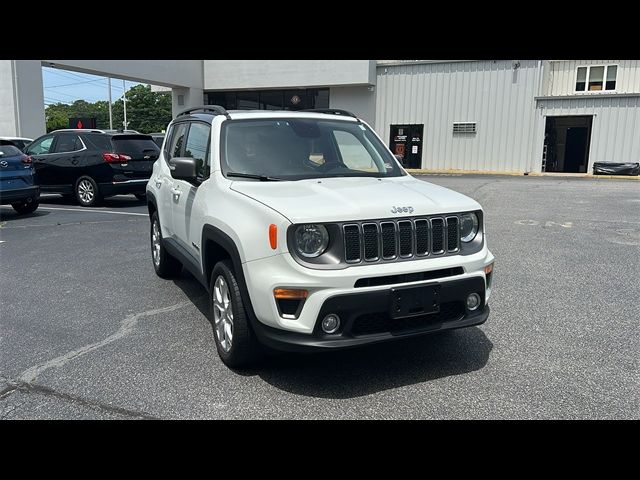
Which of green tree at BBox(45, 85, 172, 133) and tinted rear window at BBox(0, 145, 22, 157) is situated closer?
tinted rear window at BBox(0, 145, 22, 157)

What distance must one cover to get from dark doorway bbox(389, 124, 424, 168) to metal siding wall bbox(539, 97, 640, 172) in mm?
6316

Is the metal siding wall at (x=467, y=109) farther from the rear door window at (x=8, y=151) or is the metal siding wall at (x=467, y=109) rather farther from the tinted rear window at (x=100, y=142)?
the rear door window at (x=8, y=151)

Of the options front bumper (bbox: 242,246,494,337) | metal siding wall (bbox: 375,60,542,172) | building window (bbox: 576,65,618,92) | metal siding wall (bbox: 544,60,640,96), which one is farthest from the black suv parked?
building window (bbox: 576,65,618,92)

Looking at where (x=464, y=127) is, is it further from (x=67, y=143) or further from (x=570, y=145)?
(x=67, y=143)

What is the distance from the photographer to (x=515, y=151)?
26.9m

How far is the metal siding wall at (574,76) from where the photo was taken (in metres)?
25.8

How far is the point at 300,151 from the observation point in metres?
4.74

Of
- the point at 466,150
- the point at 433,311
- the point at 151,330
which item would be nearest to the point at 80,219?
the point at 151,330

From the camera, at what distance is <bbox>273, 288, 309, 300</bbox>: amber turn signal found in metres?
3.41

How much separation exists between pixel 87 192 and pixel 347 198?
425 inches

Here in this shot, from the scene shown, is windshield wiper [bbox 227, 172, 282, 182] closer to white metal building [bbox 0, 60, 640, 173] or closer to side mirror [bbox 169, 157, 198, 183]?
side mirror [bbox 169, 157, 198, 183]

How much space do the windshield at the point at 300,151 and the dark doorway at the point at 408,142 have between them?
964 inches
